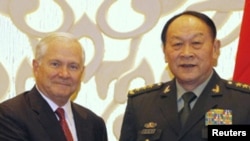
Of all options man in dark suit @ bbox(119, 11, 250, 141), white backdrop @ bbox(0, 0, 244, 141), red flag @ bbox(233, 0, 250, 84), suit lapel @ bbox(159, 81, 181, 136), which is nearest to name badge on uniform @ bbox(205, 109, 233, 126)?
man in dark suit @ bbox(119, 11, 250, 141)

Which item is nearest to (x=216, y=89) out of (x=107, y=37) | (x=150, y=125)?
(x=150, y=125)

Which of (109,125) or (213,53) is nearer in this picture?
(213,53)

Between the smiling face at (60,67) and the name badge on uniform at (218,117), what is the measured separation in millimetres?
621

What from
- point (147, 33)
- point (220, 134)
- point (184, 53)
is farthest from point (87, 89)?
point (220, 134)

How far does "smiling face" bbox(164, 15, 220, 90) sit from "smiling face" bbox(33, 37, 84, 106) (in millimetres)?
419

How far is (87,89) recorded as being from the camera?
307 centimetres

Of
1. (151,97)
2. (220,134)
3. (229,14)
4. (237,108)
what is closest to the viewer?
(220,134)

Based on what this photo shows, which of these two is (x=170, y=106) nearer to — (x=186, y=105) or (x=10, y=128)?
(x=186, y=105)

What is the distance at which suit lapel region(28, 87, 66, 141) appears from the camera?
224 centimetres

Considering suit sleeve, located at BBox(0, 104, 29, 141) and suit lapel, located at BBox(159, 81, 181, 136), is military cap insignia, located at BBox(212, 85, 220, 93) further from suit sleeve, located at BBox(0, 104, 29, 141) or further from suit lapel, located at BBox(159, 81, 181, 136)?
suit sleeve, located at BBox(0, 104, 29, 141)

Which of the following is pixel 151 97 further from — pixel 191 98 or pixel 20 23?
pixel 20 23

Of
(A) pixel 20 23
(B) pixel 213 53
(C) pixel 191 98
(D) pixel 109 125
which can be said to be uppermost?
(A) pixel 20 23

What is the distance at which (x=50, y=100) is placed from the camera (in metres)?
2.38

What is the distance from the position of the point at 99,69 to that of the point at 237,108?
116cm
